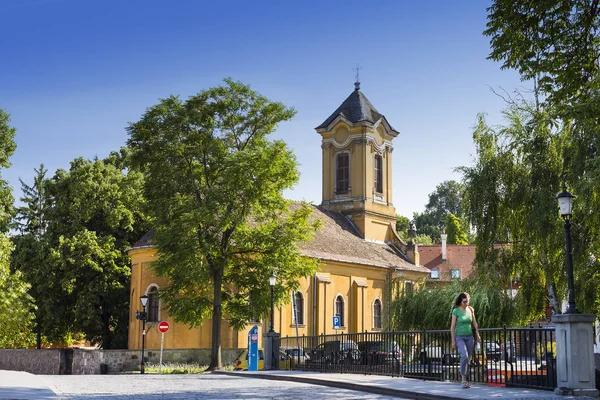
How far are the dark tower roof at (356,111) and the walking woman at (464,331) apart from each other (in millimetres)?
38944

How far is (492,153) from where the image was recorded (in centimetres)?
2456

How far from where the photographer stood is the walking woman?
15523mm

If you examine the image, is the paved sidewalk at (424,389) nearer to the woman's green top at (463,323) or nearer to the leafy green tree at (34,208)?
the woman's green top at (463,323)

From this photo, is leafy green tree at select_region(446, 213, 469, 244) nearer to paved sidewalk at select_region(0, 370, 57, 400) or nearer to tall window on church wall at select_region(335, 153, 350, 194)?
tall window on church wall at select_region(335, 153, 350, 194)

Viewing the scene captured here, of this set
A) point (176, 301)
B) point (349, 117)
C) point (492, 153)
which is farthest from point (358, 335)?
point (349, 117)

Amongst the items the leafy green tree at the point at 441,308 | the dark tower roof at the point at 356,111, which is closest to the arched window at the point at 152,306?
the leafy green tree at the point at 441,308

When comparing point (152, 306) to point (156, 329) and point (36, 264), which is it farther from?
point (36, 264)

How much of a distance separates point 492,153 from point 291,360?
10.6 meters

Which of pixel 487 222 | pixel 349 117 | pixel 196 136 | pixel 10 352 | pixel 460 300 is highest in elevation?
pixel 349 117

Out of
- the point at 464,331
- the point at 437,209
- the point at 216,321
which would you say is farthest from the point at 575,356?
the point at 437,209

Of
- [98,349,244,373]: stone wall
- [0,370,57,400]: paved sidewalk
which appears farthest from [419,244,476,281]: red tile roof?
[0,370,57,400]: paved sidewalk

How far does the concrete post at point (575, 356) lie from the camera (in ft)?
44.2

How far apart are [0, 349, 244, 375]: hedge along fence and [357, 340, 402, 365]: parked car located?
15.8 meters

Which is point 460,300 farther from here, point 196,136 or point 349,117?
point 349,117
